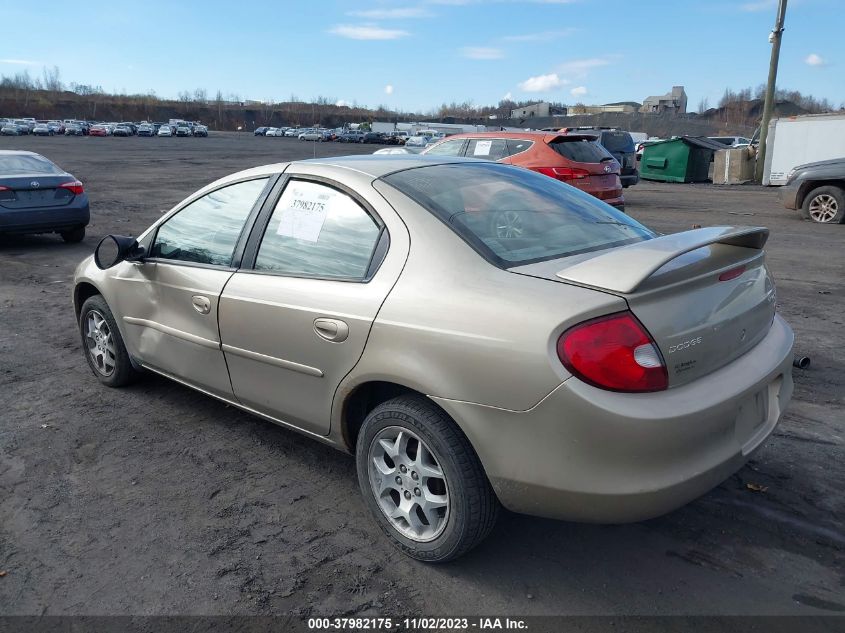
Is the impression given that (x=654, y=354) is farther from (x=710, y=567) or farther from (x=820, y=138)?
(x=820, y=138)

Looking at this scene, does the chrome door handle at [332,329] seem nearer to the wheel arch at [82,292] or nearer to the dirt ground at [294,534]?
the dirt ground at [294,534]

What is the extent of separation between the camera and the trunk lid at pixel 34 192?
395 inches

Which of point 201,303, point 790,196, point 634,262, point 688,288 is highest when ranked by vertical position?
point 634,262

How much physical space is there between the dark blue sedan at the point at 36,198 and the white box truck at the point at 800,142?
1855 cm

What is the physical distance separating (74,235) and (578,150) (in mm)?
8139

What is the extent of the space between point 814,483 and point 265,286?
283 centimetres

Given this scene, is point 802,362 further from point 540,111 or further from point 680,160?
point 540,111

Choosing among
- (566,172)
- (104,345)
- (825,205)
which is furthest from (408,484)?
(825,205)

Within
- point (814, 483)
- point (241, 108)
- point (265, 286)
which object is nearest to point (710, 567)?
point (814, 483)

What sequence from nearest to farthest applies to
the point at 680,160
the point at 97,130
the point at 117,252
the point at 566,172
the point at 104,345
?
the point at 117,252
the point at 104,345
the point at 566,172
the point at 680,160
the point at 97,130

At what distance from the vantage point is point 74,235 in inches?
441

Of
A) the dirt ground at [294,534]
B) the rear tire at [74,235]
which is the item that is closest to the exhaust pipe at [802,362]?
the dirt ground at [294,534]

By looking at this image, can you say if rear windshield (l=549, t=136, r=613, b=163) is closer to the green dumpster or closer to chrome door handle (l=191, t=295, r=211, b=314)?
chrome door handle (l=191, t=295, r=211, b=314)

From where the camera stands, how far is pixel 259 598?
276 centimetres
